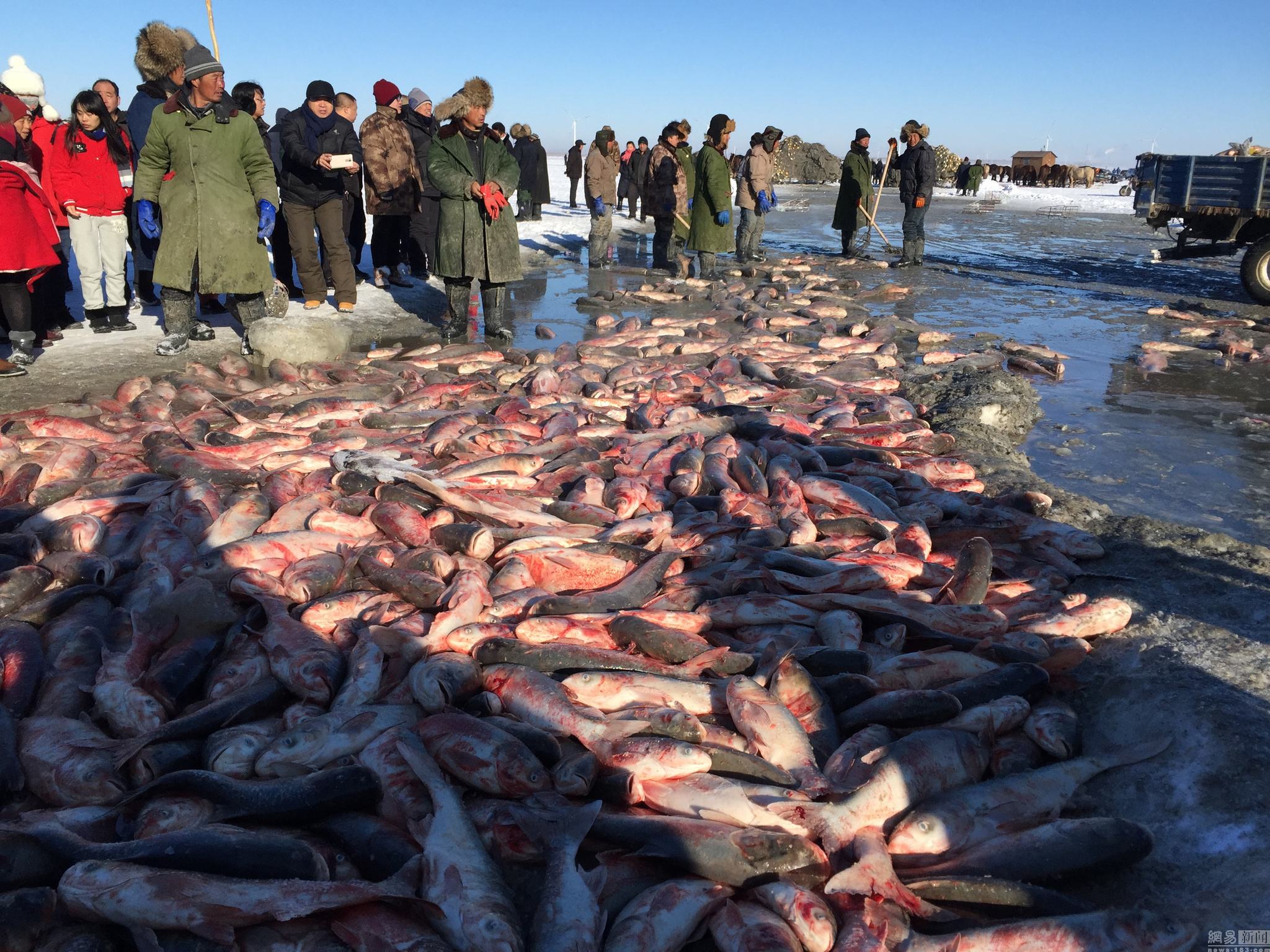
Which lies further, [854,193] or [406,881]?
[854,193]

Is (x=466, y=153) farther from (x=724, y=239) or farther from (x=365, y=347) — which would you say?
(x=724, y=239)

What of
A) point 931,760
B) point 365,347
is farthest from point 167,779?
point 365,347

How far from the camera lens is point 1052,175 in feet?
220

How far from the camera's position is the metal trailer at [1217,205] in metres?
13.1

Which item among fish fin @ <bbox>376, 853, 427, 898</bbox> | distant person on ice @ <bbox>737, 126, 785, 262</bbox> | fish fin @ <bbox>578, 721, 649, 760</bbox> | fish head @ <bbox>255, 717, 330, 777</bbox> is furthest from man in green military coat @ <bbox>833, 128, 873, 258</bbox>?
fish fin @ <bbox>376, 853, 427, 898</bbox>

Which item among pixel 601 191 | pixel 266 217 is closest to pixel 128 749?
pixel 266 217

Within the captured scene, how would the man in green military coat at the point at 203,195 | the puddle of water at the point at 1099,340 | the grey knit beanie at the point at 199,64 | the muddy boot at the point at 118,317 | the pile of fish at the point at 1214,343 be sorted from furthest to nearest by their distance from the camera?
the pile of fish at the point at 1214,343 < the muddy boot at the point at 118,317 < the man in green military coat at the point at 203,195 < the grey knit beanie at the point at 199,64 < the puddle of water at the point at 1099,340

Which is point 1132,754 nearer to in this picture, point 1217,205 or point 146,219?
point 146,219

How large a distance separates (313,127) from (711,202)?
6521mm

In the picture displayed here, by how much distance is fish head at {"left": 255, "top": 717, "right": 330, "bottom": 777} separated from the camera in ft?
9.68

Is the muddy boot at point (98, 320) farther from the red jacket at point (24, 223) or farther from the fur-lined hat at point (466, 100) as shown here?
the fur-lined hat at point (466, 100)

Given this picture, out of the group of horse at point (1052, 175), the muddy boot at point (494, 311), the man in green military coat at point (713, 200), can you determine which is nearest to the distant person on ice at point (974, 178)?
the group of horse at point (1052, 175)

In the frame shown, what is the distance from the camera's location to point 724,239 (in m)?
14.3

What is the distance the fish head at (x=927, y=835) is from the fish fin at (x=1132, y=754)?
72 cm
